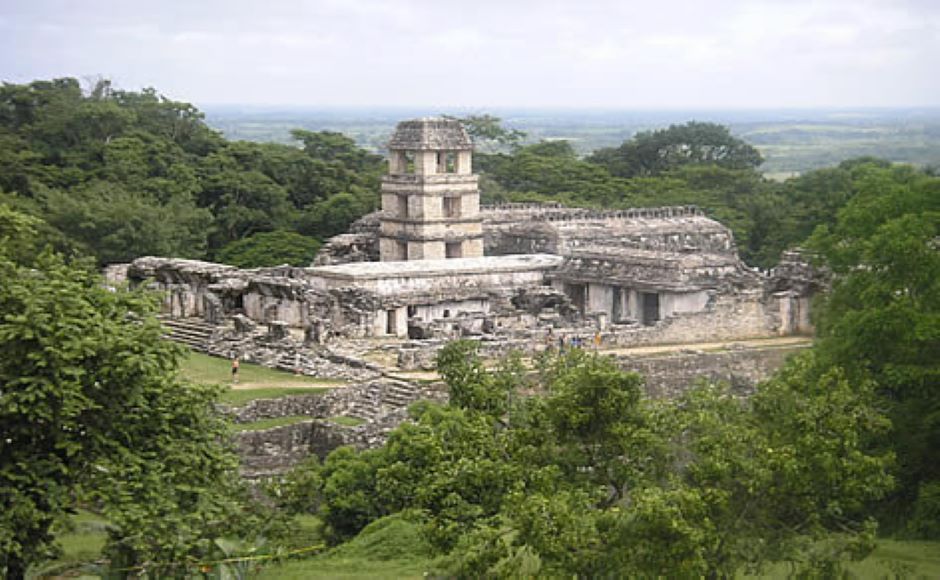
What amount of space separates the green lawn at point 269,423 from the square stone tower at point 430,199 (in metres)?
17.8

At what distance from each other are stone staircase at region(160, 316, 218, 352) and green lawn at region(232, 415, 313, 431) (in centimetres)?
723

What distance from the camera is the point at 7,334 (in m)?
17.7

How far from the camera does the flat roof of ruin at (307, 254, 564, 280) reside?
4141cm

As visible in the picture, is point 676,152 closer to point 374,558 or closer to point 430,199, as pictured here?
point 430,199

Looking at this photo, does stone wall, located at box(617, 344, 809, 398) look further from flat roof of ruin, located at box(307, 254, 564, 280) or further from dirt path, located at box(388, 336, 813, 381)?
flat roof of ruin, located at box(307, 254, 564, 280)

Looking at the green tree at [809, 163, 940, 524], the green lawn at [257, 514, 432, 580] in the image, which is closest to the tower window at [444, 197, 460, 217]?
the green tree at [809, 163, 940, 524]

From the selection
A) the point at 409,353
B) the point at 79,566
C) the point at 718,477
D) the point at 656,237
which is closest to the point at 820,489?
the point at 718,477

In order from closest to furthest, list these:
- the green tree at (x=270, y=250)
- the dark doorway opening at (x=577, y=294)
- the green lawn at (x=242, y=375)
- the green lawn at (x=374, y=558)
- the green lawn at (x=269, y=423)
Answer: the green lawn at (x=374, y=558) < the green lawn at (x=269, y=423) < the green lawn at (x=242, y=375) < the dark doorway opening at (x=577, y=294) < the green tree at (x=270, y=250)

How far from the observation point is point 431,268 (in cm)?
4234

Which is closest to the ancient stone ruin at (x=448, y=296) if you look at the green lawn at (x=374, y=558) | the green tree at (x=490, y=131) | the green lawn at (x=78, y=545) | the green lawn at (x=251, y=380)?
the green lawn at (x=251, y=380)

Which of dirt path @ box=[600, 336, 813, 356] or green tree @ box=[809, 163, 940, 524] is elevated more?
green tree @ box=[809, 163, 940, 524]

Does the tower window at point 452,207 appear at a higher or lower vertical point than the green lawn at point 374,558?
higher

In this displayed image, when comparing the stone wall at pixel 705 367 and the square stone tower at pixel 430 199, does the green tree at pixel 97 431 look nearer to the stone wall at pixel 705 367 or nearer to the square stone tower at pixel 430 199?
the stone wall at pixel 705 367

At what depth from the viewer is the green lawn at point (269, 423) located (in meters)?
29.6
